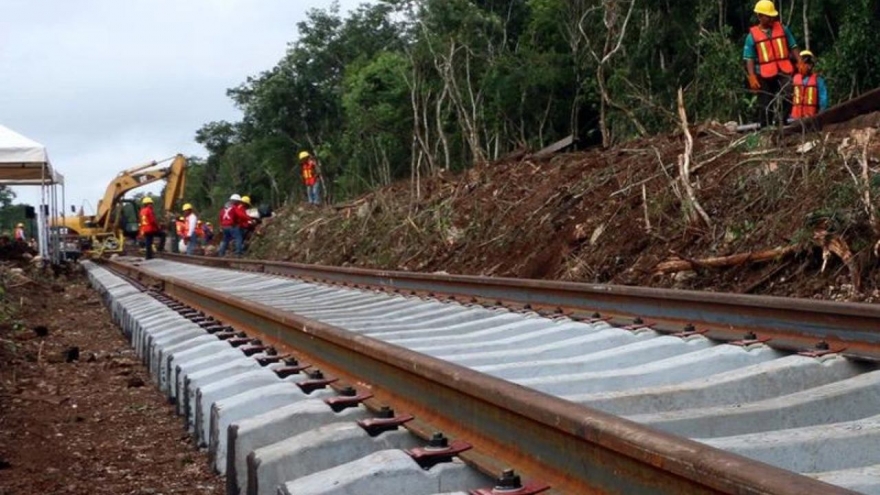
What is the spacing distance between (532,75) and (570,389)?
21356 millimetres

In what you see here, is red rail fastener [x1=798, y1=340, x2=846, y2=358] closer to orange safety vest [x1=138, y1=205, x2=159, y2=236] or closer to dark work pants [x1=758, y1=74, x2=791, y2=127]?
dark work pants [x1=758, y1=74, x2=791, y2=127]

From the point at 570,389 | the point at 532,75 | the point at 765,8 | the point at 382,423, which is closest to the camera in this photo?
the point at 382,423

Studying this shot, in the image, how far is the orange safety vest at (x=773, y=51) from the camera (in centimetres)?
1109

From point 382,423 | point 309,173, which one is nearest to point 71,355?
point 382,423

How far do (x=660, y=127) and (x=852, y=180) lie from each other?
1047 cm

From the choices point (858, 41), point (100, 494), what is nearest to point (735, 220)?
point (100, 494)

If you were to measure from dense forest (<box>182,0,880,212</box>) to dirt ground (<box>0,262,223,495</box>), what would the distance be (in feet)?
20.9

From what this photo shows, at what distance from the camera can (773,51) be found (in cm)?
1113

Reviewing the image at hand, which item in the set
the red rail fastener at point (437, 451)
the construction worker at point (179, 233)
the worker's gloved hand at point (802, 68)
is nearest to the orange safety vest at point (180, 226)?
the construction worker at point (179, 233)

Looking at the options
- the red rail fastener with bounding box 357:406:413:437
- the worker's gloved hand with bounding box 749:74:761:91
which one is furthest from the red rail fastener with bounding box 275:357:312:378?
the worker's gloved hand with bounding box 749:74:761:91

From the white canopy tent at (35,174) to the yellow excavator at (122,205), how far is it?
21.8 ft

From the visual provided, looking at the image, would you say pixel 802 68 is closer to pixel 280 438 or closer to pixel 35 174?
pixel 280 438

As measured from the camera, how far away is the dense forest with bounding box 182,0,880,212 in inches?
666

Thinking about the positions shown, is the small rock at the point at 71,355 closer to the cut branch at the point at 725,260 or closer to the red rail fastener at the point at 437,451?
the cut branch at the point at 725,260
